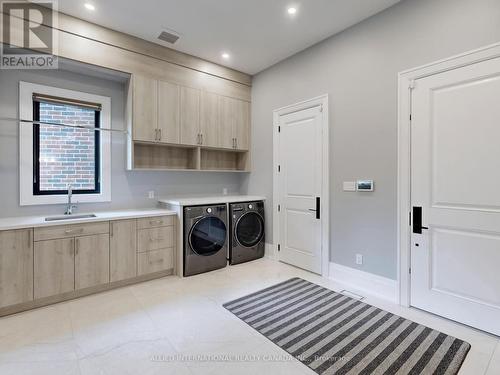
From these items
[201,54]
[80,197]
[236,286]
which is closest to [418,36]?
[201,54]

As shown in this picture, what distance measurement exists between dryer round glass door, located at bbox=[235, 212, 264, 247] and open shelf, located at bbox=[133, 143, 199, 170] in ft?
3.61

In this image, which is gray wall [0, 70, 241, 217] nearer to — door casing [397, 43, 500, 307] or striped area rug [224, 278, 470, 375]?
striped area rug [224, 278, 470, 375]

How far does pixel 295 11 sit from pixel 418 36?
1264 mm

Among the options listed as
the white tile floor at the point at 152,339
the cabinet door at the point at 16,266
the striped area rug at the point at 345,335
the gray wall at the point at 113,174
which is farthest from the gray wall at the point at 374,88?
the cabinet door at the point at 16,266

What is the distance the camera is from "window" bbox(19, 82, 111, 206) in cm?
304

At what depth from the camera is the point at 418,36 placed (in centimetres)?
258

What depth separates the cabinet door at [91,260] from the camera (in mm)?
2816

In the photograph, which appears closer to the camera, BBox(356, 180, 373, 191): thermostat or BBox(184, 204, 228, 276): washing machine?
BBox(356, 180, 373, 191): thermostat

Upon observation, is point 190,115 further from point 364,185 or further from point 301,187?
point 364,185

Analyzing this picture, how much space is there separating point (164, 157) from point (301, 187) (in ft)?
6.93

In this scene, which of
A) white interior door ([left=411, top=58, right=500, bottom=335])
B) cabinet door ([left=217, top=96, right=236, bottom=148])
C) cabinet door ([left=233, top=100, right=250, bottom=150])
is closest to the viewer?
white interior door ([left=411, top=58, right=500, bottom=335])

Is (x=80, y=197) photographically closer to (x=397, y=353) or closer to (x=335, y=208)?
(x=335, y=208)

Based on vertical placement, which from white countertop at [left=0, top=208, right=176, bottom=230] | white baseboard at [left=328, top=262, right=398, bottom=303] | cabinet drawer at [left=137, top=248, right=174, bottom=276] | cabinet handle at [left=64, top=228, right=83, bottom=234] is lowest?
white baseboard at [left=328, top=262, right=398, bottom=303]

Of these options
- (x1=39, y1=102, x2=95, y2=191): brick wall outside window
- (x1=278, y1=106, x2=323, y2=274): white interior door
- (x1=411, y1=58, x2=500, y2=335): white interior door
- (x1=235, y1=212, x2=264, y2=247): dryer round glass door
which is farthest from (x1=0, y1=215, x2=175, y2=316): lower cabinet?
(x1=411, y1=58, x2=500, y2=335): white interior door
